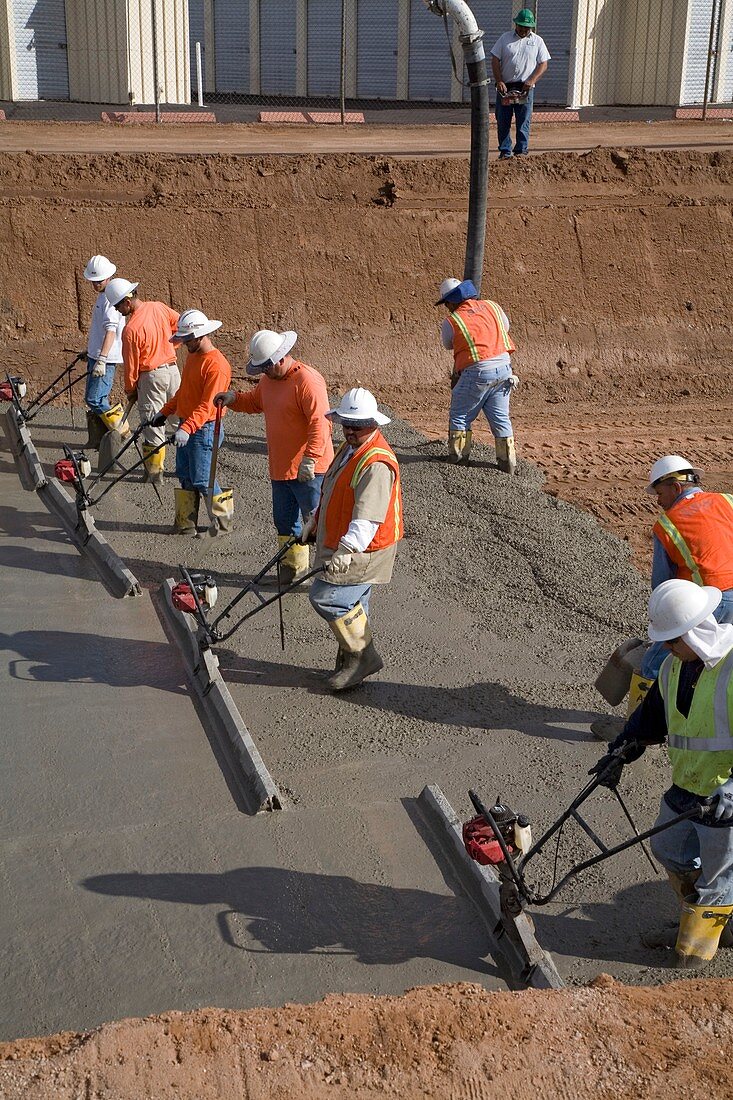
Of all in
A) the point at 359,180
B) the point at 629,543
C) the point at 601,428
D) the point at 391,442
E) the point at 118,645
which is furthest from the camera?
the point at 359,180

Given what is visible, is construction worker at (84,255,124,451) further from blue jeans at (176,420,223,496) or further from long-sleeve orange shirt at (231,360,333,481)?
long-sleeve orange shirt at (231,360,333,481)

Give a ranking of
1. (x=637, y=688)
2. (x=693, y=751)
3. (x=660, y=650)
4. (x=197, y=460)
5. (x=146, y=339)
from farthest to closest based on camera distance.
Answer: (x=146, y=339) < (x=197, y=460) < (x=637, y=688) < (x=660, y=650) < (x=693, y=751)

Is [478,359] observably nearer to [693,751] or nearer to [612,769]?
[612,769]

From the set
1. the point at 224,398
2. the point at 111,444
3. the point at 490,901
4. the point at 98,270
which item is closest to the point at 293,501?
the point at 224,398

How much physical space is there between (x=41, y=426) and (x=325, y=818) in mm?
7689

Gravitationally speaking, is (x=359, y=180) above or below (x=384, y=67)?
below

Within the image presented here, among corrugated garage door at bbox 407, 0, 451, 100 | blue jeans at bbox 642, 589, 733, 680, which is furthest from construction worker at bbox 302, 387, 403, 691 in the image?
corrugated garage door at bbox 407, 0, 451, 100

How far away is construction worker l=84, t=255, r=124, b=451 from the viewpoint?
1070 centimetres

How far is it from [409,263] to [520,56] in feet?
9.48

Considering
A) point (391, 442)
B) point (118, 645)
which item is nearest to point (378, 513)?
point (118, 645)

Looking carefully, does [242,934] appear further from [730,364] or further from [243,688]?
[730,364]

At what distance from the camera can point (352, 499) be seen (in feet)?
22.7

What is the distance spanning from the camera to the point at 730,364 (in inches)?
612

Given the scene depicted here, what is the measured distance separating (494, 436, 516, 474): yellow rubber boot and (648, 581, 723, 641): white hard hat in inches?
256
